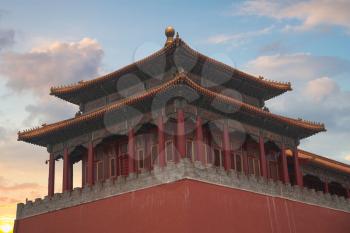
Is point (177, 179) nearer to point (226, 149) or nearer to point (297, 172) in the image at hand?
point (226, 149)

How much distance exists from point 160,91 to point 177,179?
393cm

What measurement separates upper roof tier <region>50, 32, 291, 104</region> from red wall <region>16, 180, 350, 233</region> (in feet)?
21.5

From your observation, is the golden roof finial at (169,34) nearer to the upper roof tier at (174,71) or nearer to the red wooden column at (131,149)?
the upper roof tier at (174,71)

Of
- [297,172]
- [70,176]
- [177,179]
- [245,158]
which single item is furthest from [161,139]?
[297,172]

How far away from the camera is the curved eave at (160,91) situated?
21.7 metres

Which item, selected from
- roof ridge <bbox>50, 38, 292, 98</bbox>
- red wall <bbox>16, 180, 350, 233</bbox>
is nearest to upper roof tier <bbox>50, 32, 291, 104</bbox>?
roof ridge <bbox>50, 38, 292, 98</bbox>

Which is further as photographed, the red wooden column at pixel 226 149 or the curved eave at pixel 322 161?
the curved eave at pixel 322 161

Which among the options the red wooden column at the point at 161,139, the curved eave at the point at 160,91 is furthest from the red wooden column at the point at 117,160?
the red wooden column at the point at 161,139

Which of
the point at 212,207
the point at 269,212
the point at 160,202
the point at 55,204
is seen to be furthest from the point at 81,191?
the point at 269,212

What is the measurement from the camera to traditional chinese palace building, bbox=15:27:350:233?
20.6 metres

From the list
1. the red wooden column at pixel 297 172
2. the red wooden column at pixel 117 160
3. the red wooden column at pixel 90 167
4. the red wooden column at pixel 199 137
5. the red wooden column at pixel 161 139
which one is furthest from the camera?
the red wooden column at pixel 297 172

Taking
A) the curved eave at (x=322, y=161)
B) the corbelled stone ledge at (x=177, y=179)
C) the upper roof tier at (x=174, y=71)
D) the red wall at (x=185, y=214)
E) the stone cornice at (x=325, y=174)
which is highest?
the upper roof tier at (x=174, y=71)

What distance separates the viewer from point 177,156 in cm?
2342

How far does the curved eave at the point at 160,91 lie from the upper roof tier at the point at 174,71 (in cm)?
177
